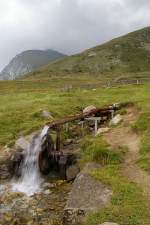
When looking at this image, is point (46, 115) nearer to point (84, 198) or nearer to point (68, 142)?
point (68, 142)

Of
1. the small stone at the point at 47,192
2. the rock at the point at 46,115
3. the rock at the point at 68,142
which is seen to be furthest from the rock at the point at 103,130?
the rock at the point at 46,115

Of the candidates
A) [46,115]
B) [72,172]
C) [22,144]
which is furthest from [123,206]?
[46,115]

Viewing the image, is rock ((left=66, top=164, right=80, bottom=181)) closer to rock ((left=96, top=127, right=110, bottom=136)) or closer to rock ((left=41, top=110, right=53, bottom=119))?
rock ((left=96, top=127, right=110, bottom=136))

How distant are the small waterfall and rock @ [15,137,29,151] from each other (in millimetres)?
464

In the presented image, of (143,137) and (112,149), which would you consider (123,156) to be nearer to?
(112,149)

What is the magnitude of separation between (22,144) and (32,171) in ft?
10.2

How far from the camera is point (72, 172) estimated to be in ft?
102

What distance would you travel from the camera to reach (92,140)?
1292 inches

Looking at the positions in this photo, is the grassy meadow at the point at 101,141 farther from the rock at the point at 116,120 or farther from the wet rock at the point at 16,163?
the wet rock at the point at 16,163


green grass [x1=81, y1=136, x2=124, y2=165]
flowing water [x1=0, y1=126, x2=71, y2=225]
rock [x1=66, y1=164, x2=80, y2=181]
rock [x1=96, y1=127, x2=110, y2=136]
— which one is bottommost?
flowing water [x1=0, y1=126, x2=71, y2=225]

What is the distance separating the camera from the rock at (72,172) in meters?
30.8

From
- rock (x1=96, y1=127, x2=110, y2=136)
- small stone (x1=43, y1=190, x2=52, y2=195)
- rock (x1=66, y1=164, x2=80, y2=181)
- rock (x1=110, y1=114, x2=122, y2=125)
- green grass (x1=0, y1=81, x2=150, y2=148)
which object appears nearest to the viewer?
small stone (x1=43, y1=190, x2=52, y2=195)

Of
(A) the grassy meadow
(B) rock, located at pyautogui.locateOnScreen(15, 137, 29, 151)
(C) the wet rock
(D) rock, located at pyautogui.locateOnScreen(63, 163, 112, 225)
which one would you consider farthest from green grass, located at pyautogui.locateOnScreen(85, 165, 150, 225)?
(B) rock, located at pyautogui.locateOnScreen(15, 137, 29, 151)

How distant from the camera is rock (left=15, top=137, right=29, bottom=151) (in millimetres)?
35688
